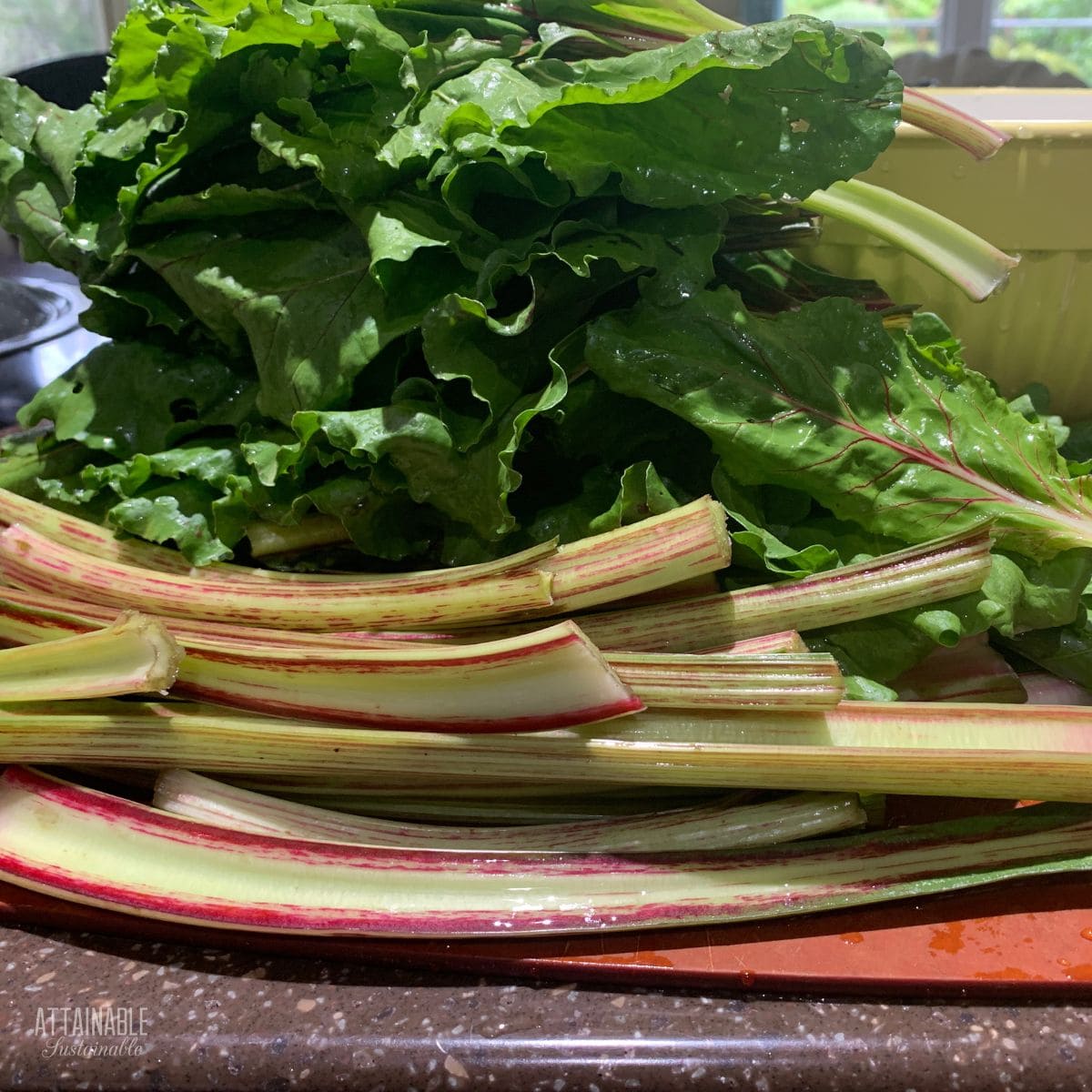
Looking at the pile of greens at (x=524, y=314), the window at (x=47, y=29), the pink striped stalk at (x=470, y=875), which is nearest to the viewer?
the pink striped stalk at (x=470, y=875)

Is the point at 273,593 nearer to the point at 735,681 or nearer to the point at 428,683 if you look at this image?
the point at 428,683

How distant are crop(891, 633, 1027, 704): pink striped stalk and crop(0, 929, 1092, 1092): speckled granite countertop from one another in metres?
0.32

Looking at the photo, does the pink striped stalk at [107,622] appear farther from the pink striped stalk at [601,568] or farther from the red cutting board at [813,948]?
the red cutting board at [813,948]

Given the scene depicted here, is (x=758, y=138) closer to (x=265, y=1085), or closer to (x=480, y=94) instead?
(x=480, y=94)

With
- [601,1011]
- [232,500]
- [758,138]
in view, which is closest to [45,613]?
[232,500]

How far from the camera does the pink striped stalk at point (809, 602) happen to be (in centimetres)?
91

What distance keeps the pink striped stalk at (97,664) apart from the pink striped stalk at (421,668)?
5 cm

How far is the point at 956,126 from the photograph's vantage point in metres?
1.11

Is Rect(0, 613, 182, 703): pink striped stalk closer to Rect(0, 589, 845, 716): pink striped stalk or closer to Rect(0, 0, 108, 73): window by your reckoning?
Rect(0, 589, 845, 716): pink striped stalk

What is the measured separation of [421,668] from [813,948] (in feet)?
1.34

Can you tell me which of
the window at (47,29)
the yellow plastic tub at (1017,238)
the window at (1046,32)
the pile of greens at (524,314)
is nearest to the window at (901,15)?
the window at (1046,32)

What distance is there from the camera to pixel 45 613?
0.98 m

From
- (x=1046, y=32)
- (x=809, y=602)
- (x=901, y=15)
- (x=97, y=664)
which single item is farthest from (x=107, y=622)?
(x=1046, y=32)

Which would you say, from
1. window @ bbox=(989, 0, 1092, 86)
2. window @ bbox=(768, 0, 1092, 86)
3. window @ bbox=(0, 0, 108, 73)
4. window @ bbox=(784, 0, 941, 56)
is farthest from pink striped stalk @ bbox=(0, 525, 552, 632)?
window @ bbox=(989, 0, 1092, 86)
